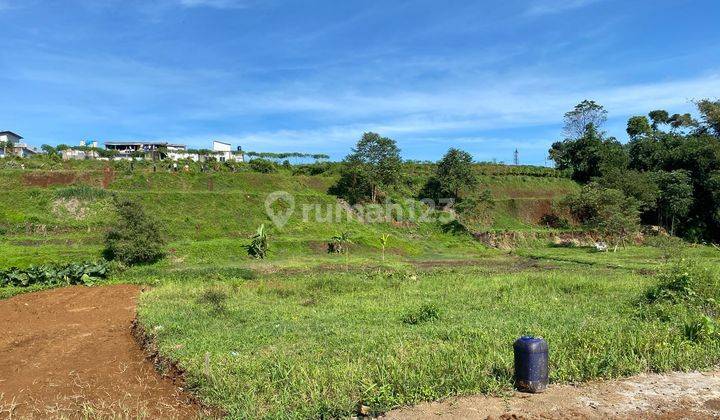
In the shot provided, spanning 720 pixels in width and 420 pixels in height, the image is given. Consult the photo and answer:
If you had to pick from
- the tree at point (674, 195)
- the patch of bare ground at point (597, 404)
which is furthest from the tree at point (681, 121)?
the patch of bare ground at point (597, 404)

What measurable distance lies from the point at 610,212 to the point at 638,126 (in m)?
28.3

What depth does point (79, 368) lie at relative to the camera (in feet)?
28.5

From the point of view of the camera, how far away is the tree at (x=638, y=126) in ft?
187

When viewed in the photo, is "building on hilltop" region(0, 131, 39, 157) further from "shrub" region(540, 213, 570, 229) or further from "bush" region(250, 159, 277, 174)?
"shrub" region(540, 213, 570, 229)

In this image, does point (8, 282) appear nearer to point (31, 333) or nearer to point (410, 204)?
point (31, 333)

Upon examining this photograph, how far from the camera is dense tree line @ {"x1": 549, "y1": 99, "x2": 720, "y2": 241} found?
3944cm

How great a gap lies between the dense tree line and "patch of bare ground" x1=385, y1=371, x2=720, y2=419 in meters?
32.8

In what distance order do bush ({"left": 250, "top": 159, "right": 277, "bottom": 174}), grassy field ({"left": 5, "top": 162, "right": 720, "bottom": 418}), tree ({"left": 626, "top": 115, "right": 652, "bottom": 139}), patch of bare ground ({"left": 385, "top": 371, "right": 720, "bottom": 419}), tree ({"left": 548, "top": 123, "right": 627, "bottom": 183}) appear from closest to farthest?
patch of bare ground ({"left": 385, "top": 371, "right": 720, "bottom": 419}) → grassy field ({"left": 5, "top": 162, "right": 720, "bottom": 418}) → bush ({"left": 250, "top": 159, "right": 277, "bottom": 174}) → tree ({"left": 548, "top": 123, "right": 627, "bottom": 183}) → tree ({"left": 626, "top": 115, "right": 652, "bottom": 139})

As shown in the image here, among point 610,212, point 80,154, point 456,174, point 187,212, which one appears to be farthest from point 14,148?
point 610,212

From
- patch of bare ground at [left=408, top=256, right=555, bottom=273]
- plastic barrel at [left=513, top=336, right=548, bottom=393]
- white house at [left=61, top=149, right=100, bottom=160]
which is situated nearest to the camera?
plastic barrel at [left=513, top=336, right=548, bottom=393]

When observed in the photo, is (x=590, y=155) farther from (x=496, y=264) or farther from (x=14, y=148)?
(x=14, y=148)

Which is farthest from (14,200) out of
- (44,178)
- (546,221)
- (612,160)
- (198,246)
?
(612,160)

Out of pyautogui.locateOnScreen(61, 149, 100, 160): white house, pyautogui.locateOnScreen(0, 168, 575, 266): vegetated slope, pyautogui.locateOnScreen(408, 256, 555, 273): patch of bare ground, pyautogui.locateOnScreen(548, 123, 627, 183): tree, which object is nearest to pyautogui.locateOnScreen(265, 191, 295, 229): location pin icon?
pyautogui.locateOnScreen(0, 168, 575, 266): vegetated slope

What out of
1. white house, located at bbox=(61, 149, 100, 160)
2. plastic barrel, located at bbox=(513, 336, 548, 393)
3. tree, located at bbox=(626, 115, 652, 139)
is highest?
tree, located at bbox=(626, 115, 652, 139)
